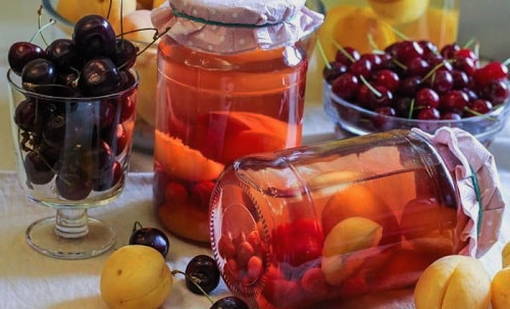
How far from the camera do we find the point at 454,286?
542 millimetres

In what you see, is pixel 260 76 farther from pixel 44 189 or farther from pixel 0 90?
pixel 0 90

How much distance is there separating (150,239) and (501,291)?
24cm

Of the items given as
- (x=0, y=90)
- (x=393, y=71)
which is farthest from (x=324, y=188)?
(x=0, y=90)

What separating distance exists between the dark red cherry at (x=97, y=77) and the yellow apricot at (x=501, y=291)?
27 centimetres

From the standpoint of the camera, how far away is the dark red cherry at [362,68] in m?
0.80

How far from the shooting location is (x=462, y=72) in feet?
2.64

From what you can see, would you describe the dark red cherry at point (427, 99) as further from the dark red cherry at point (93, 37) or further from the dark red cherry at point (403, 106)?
the dark red cherry at point (93, 37)

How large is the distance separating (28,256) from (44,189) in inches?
2.0

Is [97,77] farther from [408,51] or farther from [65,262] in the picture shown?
[408,51]

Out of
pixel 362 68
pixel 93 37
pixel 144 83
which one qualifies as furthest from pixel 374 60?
pixel 93 37

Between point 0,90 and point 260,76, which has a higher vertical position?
point 260,76

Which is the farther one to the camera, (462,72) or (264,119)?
(462,72)

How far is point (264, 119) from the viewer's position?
0.66m

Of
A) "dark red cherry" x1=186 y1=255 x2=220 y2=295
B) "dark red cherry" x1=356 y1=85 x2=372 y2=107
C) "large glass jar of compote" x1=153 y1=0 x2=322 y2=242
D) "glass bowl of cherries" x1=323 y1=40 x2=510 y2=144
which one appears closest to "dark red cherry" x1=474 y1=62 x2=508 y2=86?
"glass bowl of cherries" x1=323 y1=40 x2=510 y2=144
